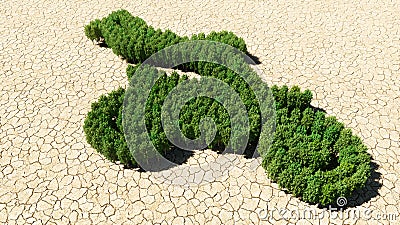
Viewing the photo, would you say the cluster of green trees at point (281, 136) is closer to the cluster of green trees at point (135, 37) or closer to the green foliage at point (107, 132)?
the green foliage at point (107, 132)

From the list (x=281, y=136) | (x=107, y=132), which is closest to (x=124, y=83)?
(x=107, y=132)

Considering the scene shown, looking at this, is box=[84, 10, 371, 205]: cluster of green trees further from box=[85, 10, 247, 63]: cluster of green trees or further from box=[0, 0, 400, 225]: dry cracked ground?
box=[85, 10, 247, 63]: cluster of green trees

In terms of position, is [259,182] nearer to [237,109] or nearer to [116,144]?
[237,109]

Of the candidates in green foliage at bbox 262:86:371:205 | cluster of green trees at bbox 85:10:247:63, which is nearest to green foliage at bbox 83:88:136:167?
cluster of green trees at bbox 85:10:247:63

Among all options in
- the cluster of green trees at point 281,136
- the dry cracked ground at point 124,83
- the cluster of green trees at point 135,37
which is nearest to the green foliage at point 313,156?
the cluster of green trees at point 281,136

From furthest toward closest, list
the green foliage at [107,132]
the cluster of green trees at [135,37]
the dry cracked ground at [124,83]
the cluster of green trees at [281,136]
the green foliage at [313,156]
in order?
the cluster of green trees at [135,37]
the green foliage at [107,132]
the dry cracked ground at [124,83]
the cluster of green trees at [281,136]
the green foliage at [313,156]

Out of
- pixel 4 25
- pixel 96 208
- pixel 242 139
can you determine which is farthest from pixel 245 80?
pixel 4 25

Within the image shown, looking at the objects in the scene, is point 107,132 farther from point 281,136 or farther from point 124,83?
point 281,136
